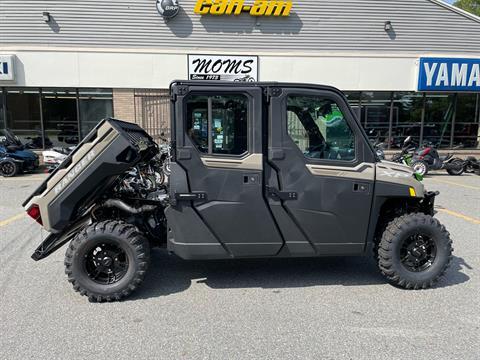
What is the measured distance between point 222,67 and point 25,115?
306 inches

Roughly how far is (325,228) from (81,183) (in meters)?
2.48

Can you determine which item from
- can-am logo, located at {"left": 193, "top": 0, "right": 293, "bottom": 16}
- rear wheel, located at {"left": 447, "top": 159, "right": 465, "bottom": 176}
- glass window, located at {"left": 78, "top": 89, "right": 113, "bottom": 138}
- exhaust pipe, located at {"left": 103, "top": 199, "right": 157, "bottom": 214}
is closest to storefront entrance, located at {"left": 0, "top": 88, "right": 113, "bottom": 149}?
glass window, located at {"left": 78, "top": 89, "right": 113, "bottom": 138}

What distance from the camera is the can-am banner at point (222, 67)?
14.3 metres

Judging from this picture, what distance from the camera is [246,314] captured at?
3.54 meters

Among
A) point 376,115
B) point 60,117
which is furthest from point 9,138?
point 376,115

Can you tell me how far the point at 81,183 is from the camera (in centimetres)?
367

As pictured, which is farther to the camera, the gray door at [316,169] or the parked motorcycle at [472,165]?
the parked motorcycle at [472,165]

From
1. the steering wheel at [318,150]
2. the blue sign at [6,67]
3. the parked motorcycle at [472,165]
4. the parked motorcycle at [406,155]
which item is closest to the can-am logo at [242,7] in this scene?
the parked motorcycle at [406,155]

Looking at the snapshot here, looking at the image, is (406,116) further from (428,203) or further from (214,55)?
(428,203)

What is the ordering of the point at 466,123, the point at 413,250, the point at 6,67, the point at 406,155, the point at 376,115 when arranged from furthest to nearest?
the point at 466,123 → the point at 376,115 → the point at 6,67 → the point at 406,155 → the point at 413,250

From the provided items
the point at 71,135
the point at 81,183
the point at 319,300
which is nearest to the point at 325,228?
the point at 319,300

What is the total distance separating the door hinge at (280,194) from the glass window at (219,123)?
48cm

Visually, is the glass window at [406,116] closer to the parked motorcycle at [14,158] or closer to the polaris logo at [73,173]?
the parked motorcycle at [14,158]

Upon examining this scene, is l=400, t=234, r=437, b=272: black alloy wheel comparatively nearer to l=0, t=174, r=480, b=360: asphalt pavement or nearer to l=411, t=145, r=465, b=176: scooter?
l=0, t=174, r=480, b=360: asphalt pavement
